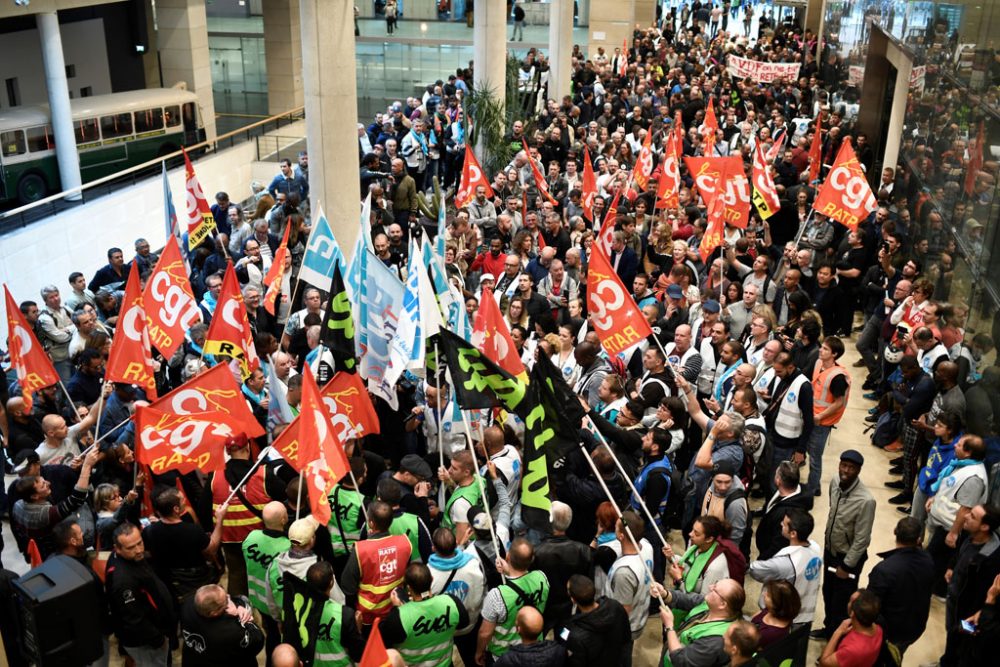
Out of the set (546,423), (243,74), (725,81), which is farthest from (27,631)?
(243,74)

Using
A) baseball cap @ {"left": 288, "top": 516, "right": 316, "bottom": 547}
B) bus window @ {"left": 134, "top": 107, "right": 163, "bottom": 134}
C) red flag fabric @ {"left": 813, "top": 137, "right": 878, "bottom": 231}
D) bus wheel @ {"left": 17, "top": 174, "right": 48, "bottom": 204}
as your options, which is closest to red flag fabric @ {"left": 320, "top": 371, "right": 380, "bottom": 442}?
baseball cap @ {"left": 288, "top": 516, "right": 316, "bottom": 547}

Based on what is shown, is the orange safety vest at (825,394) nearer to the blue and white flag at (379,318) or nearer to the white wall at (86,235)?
the blue and white flag at (379,318)

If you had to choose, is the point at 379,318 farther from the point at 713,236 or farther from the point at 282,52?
the point at 282,52

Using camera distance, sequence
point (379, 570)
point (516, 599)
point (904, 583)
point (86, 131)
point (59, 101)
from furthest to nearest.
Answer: point (86, 131)
point (59, 101)
point (904, 583)
point (379, 570)
point (516, 599)

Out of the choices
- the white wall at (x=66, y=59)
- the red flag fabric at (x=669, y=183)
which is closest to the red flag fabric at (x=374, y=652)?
the red flag fabric at (x=669, y=183)

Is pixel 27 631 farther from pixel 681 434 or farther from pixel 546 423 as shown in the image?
pixel 681 434

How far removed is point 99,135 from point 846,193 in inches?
685

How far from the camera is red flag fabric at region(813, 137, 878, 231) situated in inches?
523

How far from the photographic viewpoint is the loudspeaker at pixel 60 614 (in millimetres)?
5863

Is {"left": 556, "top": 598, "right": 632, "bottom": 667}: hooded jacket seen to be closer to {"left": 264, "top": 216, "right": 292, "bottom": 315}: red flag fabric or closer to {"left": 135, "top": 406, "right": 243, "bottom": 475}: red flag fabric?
{"left": 135, "top": 406, "right": 243, "bottom": 475}: red flag fabric

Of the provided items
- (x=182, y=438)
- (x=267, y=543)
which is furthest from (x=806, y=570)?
(x=182, y=438)

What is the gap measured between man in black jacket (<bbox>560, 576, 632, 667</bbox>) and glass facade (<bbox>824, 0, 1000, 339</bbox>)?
6.27 metres

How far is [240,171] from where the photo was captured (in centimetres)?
2670

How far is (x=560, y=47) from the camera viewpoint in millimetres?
30125
